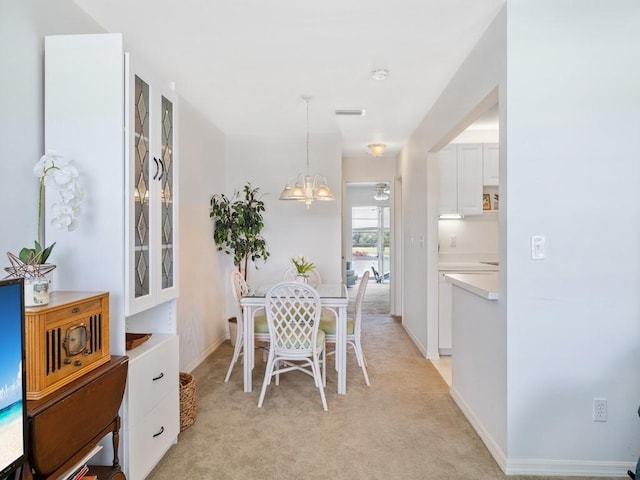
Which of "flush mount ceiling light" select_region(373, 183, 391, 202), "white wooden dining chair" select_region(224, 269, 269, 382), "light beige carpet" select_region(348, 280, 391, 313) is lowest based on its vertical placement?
"light beige carpet" select_region(348, 280, 391, 313)

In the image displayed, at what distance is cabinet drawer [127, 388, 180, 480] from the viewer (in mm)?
1907

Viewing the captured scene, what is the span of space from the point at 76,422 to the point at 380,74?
9.12 feet

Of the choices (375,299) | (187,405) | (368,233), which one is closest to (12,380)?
(187,405)

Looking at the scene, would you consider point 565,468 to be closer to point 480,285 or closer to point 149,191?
point 480,285

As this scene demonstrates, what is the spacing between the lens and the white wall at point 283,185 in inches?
196

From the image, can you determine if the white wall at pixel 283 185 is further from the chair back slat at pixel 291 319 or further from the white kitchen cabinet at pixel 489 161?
the chair back slat at pixel 291 319

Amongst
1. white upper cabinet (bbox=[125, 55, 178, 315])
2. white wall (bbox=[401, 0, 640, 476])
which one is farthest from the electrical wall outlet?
white upper cabinet (bbox=[125, 55, 178, 315])

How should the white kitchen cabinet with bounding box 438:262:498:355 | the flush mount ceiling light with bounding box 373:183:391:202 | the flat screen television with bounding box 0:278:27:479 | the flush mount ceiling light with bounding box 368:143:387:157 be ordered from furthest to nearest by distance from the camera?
1. the flush mount ceiling light with bounding box 373:183:391:202
2. the flush mount ceiling light with bounding box 368:143:387:157
3. the white kitchen cabinet with bounding box 438:262:498:355
4. the flat screen television with bounding box 0:278:27:479

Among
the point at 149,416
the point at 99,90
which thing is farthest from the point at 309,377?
the point at 99,90

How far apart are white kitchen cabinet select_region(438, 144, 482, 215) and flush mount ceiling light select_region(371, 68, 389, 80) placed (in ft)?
5.89

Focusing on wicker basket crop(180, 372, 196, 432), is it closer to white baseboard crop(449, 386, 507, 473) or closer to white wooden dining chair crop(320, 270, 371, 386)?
white wooden dining chair crop(320, 270, 371, 386)

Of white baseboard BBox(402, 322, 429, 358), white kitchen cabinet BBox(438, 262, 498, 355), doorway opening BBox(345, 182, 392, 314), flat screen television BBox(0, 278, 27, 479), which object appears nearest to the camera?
flat screen television BBox(0, 278, 27, 479)

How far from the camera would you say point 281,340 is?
3014mm

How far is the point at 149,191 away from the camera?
2.11 meters
